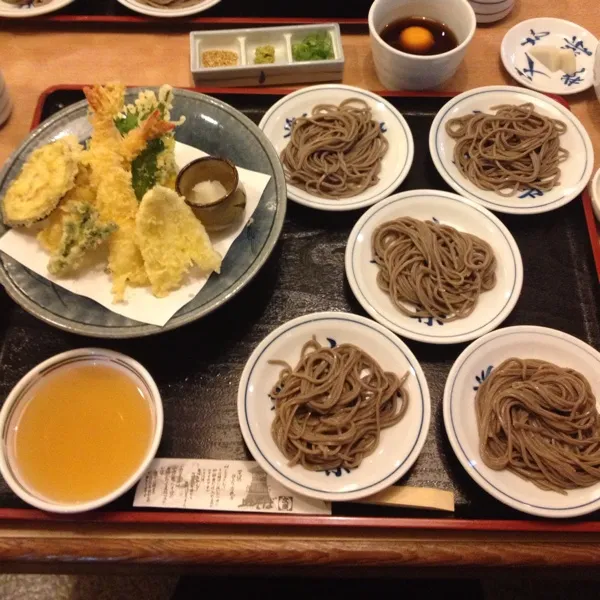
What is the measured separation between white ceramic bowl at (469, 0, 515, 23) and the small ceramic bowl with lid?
1.65 metres

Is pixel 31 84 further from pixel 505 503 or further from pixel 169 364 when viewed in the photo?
pixel 505 503

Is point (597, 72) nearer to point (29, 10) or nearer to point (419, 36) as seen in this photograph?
Answer: point (419, 36)

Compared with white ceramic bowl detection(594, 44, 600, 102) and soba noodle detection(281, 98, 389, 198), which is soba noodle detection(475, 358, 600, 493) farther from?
white ceramic bowl detection(594, 44, 600, 102)

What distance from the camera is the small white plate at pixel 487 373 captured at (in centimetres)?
162

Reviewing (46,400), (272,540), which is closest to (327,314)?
(272,540)

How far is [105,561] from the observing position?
5.18ft

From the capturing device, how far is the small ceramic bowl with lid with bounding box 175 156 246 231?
189 centimetres

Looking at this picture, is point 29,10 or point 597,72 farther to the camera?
point 29,10

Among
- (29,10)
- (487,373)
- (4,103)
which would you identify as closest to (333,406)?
(487,373)

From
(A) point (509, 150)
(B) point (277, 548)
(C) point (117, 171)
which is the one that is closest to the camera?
(B) point (277, 548)

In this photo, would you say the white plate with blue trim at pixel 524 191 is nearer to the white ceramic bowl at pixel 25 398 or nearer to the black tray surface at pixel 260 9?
the black tray surface at pixel 260 9

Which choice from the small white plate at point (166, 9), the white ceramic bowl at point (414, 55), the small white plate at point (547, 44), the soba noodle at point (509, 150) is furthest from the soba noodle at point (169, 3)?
the small white plate at point (547, 44)

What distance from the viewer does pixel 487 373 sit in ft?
6.12

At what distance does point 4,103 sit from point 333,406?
194cm
